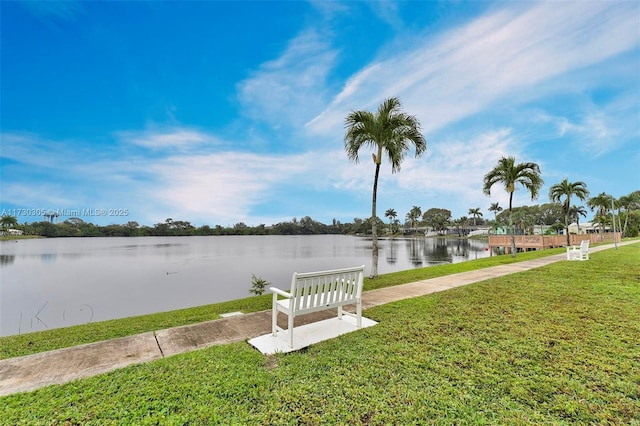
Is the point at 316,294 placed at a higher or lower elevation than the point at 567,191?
lower

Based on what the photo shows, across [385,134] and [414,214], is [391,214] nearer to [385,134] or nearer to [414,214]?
[414,214]

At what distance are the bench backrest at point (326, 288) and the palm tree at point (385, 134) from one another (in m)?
5.92

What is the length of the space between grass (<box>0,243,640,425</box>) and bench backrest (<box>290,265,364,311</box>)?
0.51m

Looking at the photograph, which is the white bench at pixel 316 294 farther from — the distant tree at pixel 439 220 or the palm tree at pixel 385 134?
the distant tree at pixel 439 220

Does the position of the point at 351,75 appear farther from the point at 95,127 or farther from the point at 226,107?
the point at 95,127

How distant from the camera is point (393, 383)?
8.43ft

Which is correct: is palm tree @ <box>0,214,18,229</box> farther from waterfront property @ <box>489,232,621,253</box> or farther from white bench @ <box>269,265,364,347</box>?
waterfront property @ <box>489,232,621,253</box>

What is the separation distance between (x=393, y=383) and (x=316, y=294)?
4.89 ft

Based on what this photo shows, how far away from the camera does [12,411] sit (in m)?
2.20

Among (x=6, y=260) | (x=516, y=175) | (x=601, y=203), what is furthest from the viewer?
(x=601, y=203)

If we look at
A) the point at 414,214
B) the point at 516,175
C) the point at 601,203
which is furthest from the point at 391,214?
the point at 516,175

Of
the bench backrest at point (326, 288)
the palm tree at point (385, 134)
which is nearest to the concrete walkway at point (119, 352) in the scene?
the bench backrest at point (326, 288)

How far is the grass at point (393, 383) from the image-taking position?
212cm

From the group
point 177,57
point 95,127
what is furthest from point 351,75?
point 95,127
